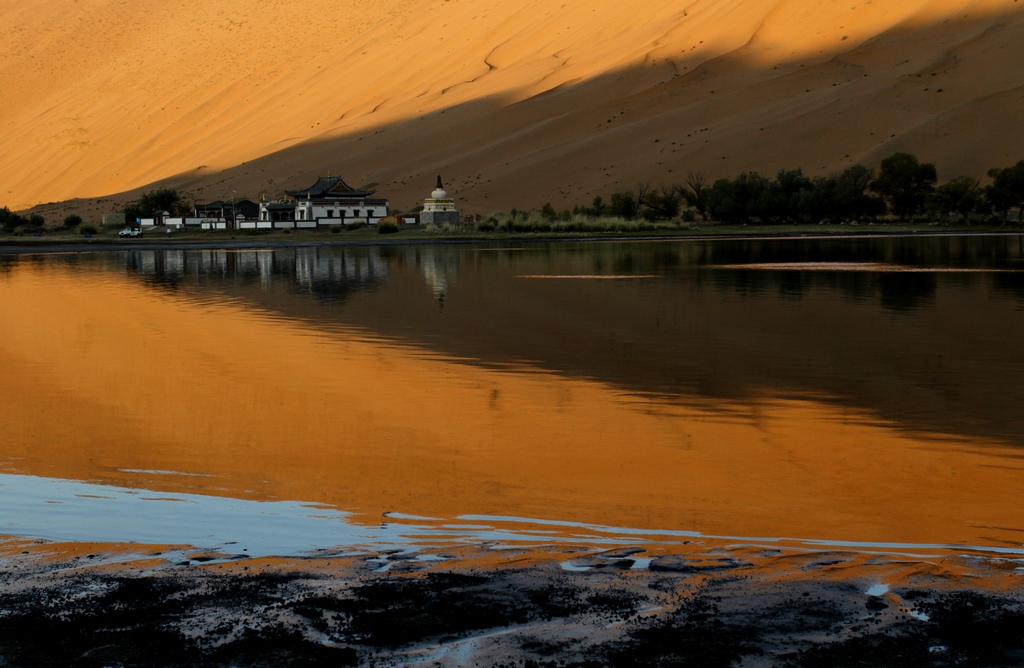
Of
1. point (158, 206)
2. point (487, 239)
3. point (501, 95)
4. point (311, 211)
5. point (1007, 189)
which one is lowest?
point (487, 239)

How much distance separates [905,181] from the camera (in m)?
73.2

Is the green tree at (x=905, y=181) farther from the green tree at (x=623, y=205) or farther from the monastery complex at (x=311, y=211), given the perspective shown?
the monastery complex at (x=311, y=211)

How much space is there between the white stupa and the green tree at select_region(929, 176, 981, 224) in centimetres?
2857

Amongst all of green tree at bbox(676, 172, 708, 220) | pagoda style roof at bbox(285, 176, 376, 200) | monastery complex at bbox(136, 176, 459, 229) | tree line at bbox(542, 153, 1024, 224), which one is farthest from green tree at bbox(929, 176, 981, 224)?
pagoda style roof at bbox(285, 176, 376, 200)

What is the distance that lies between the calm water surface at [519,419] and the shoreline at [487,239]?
35918mm

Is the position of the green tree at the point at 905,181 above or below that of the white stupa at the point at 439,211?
above

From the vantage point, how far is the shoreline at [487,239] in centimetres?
6162

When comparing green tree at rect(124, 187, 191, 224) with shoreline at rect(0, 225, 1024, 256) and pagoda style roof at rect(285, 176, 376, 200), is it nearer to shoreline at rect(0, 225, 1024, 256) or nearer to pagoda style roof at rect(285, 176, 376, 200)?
pagoda style roof at rect(285, 176, 376, 200)

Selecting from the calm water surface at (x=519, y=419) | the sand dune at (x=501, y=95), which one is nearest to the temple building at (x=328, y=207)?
the sand dune at (x=501, y=95)

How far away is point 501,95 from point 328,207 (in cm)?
2987

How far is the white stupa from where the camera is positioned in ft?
255

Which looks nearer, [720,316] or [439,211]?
[720,316]

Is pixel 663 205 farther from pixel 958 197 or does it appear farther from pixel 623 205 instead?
pixel 958 197

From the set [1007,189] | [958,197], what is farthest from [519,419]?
[958,197]
